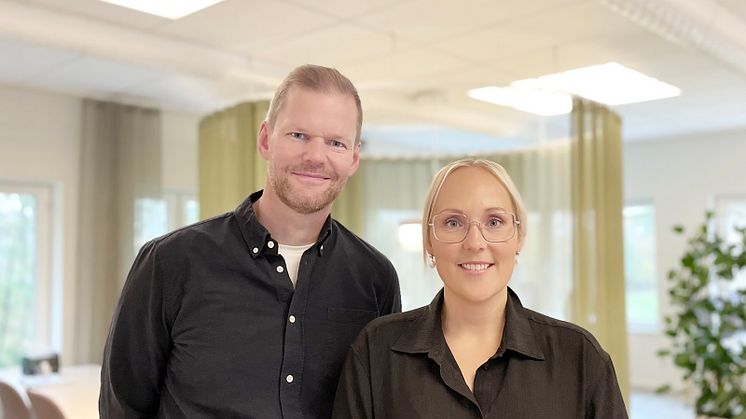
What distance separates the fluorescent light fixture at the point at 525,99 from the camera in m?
4.93

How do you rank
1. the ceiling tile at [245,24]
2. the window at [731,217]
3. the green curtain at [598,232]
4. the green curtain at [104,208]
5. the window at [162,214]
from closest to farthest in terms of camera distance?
the ceiling tile at [245,24], the green curtain at [598,232], the green curtain at [104,208], the window at [162,214], the window at [731,217]

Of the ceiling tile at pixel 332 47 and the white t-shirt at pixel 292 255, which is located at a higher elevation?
the ceiling tile at pixel 332 47

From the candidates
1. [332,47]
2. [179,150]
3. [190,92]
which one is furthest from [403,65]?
[179,150]

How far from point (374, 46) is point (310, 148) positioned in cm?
261

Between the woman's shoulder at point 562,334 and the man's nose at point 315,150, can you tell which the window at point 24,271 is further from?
the woman's shoulder at point 562,334

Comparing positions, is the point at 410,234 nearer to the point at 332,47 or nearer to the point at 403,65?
the point at 403,65

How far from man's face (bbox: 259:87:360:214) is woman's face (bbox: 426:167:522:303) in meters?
0.23

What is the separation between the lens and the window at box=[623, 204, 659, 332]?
735 centimetres

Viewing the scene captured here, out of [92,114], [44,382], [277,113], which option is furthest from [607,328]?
[92,114]

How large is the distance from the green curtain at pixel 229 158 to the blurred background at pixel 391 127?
0.04 ft

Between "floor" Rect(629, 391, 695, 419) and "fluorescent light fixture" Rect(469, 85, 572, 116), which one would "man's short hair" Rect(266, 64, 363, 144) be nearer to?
"fluorescent light fixture" Rect(469, 85, 572, 116)

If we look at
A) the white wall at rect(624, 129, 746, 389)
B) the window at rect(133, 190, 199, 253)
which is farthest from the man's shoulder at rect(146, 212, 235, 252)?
the white wall at rect(624, 129, 746, 389)

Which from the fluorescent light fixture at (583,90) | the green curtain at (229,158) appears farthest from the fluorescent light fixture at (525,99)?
the green curtain at (229,158)

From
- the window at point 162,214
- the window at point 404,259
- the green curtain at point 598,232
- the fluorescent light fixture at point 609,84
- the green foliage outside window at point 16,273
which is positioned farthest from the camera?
the window at point 404,259
